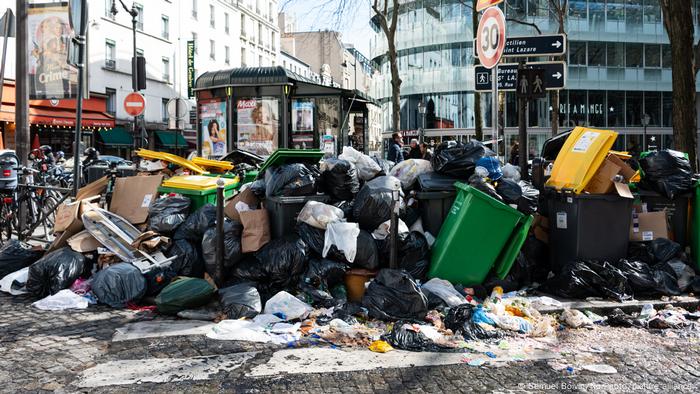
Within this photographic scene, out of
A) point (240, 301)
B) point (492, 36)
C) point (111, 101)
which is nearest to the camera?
point (240, 301)

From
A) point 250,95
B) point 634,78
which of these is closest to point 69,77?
point 250,95

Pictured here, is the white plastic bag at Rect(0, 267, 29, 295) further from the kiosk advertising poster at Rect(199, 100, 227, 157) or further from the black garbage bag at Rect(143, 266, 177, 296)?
the kiosk advertising poster at Rect(199, 100, 227, 157)

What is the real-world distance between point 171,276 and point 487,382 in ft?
10.9

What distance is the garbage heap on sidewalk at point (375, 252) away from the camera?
510 cm

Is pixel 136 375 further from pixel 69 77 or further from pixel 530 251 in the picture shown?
pixel 69 77

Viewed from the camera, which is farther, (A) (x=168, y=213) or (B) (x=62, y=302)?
(A) (x=168, y=213)

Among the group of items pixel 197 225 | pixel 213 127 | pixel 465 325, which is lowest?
pixel 465 325

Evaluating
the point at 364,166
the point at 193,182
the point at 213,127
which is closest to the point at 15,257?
the point at 193,182

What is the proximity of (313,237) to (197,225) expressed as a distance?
4.19 ft

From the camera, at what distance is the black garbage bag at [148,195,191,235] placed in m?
6.22

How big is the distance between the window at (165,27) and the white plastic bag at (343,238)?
3785 centimetres

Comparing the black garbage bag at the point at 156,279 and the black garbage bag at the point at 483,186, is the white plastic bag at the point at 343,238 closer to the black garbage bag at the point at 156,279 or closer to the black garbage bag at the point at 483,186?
the black garbage bag at the point at 483,186

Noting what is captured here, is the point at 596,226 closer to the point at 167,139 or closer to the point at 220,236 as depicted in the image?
the point at 220,236

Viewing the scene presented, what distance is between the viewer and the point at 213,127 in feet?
42.3
